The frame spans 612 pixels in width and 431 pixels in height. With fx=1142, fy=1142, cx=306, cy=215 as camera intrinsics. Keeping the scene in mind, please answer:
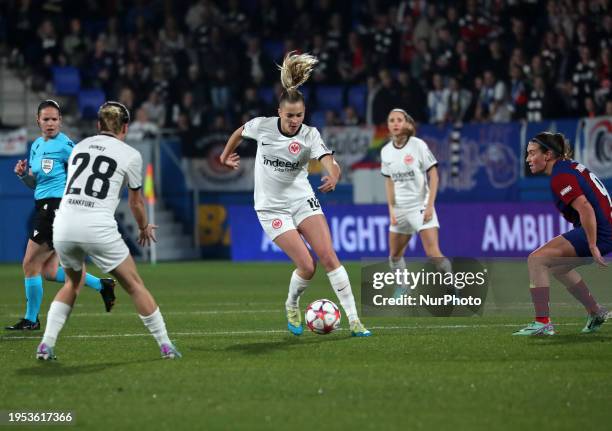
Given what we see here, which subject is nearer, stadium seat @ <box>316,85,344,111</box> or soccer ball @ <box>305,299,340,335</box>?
soccer ball @ <box>305,299,340,335</box>

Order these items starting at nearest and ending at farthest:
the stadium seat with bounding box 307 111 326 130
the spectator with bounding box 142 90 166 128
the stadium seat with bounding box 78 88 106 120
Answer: the stadium seat with bounding box 307 111 326 130
the spectator with bounding box 142 90 166 128
the stadium seat with bounding box 78 88 106 120

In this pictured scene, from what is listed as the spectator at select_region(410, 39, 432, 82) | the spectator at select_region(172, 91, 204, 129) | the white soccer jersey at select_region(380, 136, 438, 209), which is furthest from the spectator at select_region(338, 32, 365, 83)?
the white soccer jersey at select_region(380, 136, 438, 209)

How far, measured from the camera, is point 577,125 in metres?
22.0

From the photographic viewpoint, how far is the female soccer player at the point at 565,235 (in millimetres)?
10305

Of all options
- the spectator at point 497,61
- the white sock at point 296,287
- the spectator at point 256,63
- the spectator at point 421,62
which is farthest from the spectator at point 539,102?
the white sock at point 296,287

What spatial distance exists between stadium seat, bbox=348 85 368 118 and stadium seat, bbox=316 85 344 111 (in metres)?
0.26

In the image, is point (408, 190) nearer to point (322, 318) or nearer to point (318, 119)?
point (322, 318)

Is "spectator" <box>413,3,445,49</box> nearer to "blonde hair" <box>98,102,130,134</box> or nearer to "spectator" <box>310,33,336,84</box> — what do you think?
"spectator" <box>310,33,336,84</box>

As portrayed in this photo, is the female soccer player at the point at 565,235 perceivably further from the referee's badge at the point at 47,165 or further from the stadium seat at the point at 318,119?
the stadium seat at the point at 318,119

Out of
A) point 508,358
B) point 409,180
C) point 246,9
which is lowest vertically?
point 508,358

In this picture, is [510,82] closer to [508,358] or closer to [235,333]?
[235,333]

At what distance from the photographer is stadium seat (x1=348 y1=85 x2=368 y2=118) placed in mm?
25875

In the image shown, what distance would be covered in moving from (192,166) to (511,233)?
26.0 feet

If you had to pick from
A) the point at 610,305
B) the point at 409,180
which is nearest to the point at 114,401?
the point at 610,305
